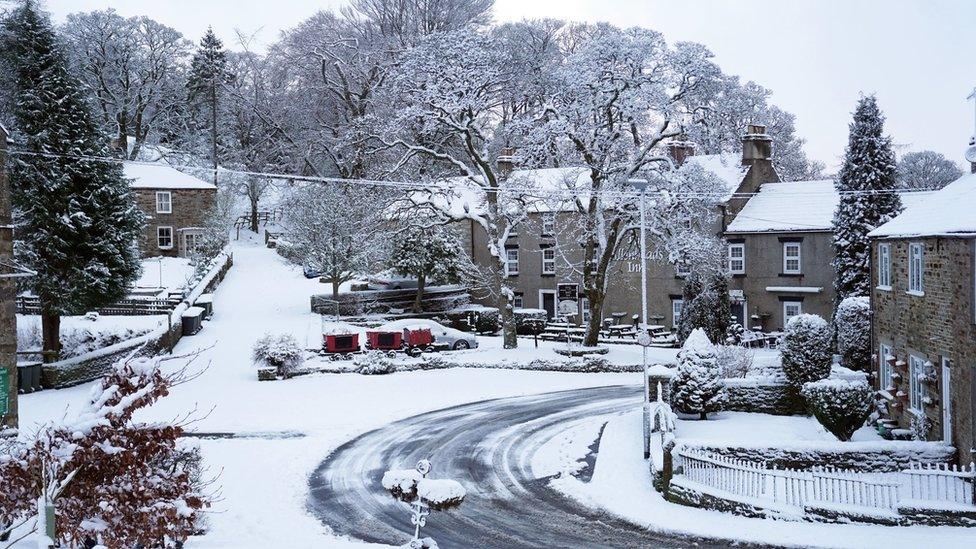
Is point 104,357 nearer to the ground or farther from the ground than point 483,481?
farther from the ground

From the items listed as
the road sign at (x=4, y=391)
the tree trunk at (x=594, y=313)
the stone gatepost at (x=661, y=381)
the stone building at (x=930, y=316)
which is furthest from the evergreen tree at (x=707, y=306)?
the road sign at (x=4, y=391)

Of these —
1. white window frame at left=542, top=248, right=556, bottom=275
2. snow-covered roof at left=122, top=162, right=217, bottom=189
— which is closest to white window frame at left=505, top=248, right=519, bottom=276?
white window frame at left=542, top=248, right=556, bottom=275

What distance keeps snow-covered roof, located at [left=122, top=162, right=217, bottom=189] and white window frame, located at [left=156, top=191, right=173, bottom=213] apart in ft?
1.60

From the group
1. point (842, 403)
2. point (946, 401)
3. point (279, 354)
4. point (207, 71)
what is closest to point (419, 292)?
point (279, 354)

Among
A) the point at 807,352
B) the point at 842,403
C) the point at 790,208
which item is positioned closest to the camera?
the point at 842,403

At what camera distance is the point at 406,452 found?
22.3m

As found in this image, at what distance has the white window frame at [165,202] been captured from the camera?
5616 cm

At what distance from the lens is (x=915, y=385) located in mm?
21219

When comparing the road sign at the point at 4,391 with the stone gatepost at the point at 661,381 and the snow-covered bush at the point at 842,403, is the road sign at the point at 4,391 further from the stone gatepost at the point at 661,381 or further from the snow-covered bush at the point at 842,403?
the snow-covered bush at the point at 842,403

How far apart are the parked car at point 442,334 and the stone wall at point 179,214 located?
2373cm

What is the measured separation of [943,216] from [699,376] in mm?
8379

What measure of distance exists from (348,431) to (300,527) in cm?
868

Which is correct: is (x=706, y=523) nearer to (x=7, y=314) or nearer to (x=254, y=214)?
(x=7, y=314)

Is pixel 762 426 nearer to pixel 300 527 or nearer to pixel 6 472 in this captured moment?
pixel 300 527
